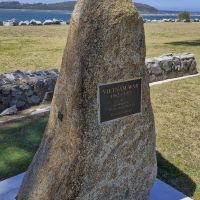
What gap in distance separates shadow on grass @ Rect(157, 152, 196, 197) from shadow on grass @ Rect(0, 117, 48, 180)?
235 centimetres

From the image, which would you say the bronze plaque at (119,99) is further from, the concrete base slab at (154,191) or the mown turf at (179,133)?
the mown turf at (179,133)

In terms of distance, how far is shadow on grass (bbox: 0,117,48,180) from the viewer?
6.70 m

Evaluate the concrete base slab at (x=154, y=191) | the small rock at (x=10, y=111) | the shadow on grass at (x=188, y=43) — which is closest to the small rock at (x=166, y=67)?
the small rock at (x=10, y=111)

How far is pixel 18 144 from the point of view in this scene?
7.57m

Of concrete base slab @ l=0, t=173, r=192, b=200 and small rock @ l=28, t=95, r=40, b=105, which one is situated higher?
concrete base slab @ l=0, t=173, r=192, b=200

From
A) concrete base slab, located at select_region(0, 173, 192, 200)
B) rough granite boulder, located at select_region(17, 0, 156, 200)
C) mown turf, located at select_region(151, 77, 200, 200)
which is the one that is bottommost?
mown turf, located at select_region(151, 77, 200, 200)

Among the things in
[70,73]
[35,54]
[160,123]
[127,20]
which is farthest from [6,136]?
[35,54]

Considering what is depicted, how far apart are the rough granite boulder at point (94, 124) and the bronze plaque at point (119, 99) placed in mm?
67

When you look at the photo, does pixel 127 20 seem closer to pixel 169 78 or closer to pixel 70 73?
pixel 70 73

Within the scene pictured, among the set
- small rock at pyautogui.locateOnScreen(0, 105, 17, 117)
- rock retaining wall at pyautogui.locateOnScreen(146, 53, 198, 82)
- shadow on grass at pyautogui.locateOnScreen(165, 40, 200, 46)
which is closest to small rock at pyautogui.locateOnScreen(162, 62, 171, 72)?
rock retaining wall at pyautogui.locateOnScreen(146, 53, 198, 82)

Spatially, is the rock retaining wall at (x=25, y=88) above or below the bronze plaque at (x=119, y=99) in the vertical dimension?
below

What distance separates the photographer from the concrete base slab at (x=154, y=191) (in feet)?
18.7

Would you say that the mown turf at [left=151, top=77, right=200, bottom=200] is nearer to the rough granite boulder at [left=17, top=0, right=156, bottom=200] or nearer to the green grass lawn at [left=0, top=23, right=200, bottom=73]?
the rough granite boulder at [left=17, top=0, right=156, bottom=200]

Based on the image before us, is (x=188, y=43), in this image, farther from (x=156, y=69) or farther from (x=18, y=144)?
(x=18, y=144)
